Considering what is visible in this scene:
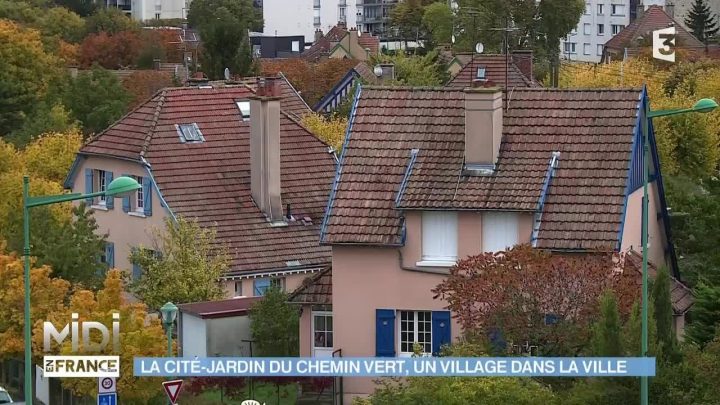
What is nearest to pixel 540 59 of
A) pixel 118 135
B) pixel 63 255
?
pixel 118 135

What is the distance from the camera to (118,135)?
173ft

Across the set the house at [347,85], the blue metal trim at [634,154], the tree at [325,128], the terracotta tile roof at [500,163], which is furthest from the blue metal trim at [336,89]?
the blue metal trim at [634,154]

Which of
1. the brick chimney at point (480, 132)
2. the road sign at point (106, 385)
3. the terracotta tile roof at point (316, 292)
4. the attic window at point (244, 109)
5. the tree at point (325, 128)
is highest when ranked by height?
the brick chimney at point (480, 132)

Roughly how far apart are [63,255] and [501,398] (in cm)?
1460

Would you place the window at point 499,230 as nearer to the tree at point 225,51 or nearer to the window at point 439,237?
the window at point 439,237

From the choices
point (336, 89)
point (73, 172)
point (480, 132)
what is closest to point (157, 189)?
point (73, 172)

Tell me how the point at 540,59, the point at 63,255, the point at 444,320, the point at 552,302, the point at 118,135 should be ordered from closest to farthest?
the point at 552,302 → the point at 444,320 → the point at 63,255 → the point at 118,135 → the point at 540,59

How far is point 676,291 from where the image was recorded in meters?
38.5

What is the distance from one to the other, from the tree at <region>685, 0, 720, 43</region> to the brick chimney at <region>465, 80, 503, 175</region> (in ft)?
310

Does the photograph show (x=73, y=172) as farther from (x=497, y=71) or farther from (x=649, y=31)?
(x=649, y=31)

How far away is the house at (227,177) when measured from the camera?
160ft

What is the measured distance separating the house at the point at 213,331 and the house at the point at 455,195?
3382mm

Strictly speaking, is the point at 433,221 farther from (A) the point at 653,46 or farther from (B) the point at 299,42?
(B) the point at 299,42

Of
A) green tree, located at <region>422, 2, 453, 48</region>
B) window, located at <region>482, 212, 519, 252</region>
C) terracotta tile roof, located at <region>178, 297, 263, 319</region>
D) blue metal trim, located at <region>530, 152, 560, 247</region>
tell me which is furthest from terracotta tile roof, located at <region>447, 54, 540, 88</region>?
green tree, located at <region>422, 2, 453, 48</region>
